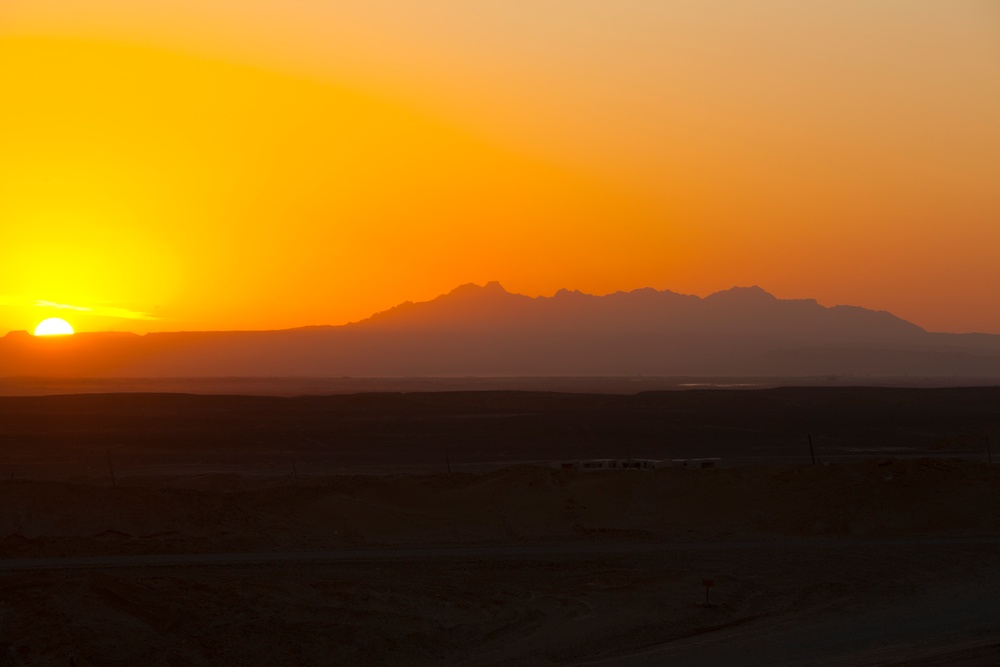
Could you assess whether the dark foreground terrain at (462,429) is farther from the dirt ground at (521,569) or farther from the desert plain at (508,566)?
the dirt ground at (521,569)

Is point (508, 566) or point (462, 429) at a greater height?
point (462, 429)

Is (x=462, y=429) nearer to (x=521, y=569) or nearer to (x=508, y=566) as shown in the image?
(x=508, y=566)

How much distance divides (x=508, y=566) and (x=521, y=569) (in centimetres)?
33

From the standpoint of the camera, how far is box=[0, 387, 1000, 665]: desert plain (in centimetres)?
1616

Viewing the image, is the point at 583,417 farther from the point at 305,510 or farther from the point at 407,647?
the point at 407,647

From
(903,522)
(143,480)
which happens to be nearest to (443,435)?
(143,480)

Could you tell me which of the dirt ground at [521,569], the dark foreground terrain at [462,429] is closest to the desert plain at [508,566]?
the dirt ground at [521,569]

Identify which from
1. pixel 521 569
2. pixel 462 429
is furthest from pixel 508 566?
pixel 462 429

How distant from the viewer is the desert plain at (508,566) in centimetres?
1616

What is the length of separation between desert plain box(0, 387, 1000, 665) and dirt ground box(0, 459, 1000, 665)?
0.19 ft

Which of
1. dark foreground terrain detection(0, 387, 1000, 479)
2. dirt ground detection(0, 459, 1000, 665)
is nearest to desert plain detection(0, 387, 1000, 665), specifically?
dirt ground detection(0, 459, 1000, 665)

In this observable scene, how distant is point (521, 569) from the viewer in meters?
20.8

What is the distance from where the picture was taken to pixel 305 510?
25.8m

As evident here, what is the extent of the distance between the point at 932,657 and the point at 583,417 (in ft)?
195
